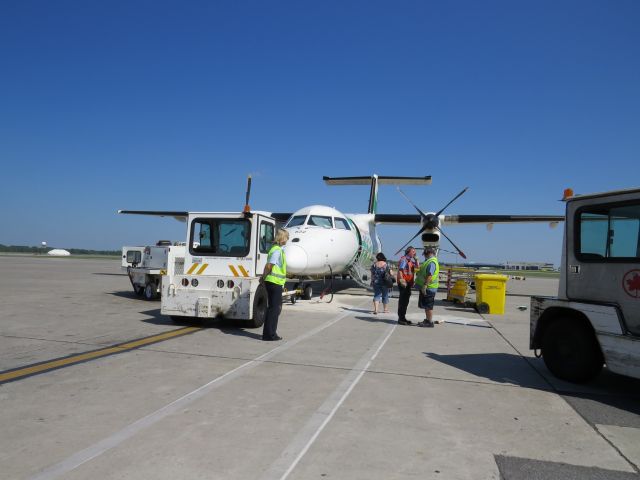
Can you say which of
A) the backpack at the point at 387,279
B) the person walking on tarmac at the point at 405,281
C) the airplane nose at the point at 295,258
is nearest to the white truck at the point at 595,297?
the person walking on tarmac at the point at 405,281

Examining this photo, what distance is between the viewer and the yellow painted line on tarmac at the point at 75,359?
514 cm

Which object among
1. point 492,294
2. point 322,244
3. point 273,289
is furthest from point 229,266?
point 492,294

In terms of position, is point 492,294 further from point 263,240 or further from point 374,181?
point 374,181

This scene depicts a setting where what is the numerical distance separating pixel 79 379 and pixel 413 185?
70.8ft

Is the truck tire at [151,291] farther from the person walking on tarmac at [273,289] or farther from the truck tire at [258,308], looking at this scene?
the person walking on tarmac at [273,289]

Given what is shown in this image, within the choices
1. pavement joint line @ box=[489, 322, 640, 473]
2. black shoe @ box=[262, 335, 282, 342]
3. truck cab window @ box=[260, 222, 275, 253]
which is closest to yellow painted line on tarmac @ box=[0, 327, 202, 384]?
black shoe @ box=[262, 335, 282, 342]

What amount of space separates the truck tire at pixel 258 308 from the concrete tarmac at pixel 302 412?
0.93 metres

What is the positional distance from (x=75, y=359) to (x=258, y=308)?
12.0ft

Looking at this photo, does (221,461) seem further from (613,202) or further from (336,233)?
(336,233)

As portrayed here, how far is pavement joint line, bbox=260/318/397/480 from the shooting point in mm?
3123

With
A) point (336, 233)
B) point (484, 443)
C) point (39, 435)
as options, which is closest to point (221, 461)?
point (39, 435)

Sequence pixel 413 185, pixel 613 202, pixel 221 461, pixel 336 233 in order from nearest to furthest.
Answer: pixel 221 461 → pixel 613 202 → pixel 336 233 → pixel 413 185

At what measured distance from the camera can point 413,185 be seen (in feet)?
80.8

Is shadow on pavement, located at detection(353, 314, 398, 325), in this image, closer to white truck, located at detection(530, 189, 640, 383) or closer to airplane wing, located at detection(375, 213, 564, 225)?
white truck, located at detection(530, 189, 640, 383)
